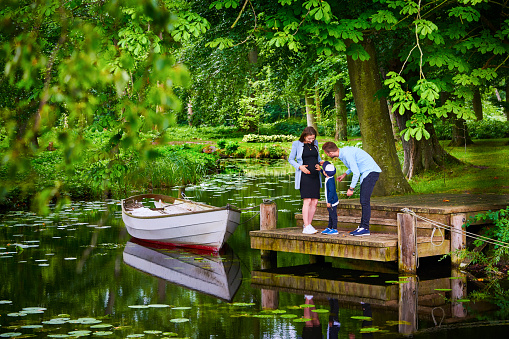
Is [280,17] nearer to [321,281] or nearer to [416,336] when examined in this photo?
[321,281]

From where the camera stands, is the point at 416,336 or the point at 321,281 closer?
the point at 416,336

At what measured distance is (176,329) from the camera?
722 cm

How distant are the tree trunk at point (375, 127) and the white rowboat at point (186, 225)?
4027 mm

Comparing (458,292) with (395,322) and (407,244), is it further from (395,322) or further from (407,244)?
(395,322)

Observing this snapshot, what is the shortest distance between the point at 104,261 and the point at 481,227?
258 inches

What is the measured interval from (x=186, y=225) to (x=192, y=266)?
1.39 meters

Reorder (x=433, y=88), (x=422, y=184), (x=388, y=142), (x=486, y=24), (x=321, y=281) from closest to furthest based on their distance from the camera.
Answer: (x=321, y=281), (x=433, y=88), (x=486, y=24), (x=388, y=142), (x=422, y=184)

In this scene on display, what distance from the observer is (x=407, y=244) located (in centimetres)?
968

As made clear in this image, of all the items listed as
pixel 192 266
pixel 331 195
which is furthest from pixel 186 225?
pixel 331 195

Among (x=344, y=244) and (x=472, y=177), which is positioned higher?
(x=472, y=177)

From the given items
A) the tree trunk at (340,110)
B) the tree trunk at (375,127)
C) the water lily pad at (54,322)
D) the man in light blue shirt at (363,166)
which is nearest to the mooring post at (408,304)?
the man in light blue shirt at (363,166)

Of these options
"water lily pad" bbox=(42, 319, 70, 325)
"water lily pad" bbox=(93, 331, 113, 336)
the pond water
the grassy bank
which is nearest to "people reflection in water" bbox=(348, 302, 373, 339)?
the pond water

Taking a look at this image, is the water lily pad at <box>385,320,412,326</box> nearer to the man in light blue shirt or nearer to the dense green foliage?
the man in light blue shirt

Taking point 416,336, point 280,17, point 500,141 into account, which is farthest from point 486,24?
point 500,141
